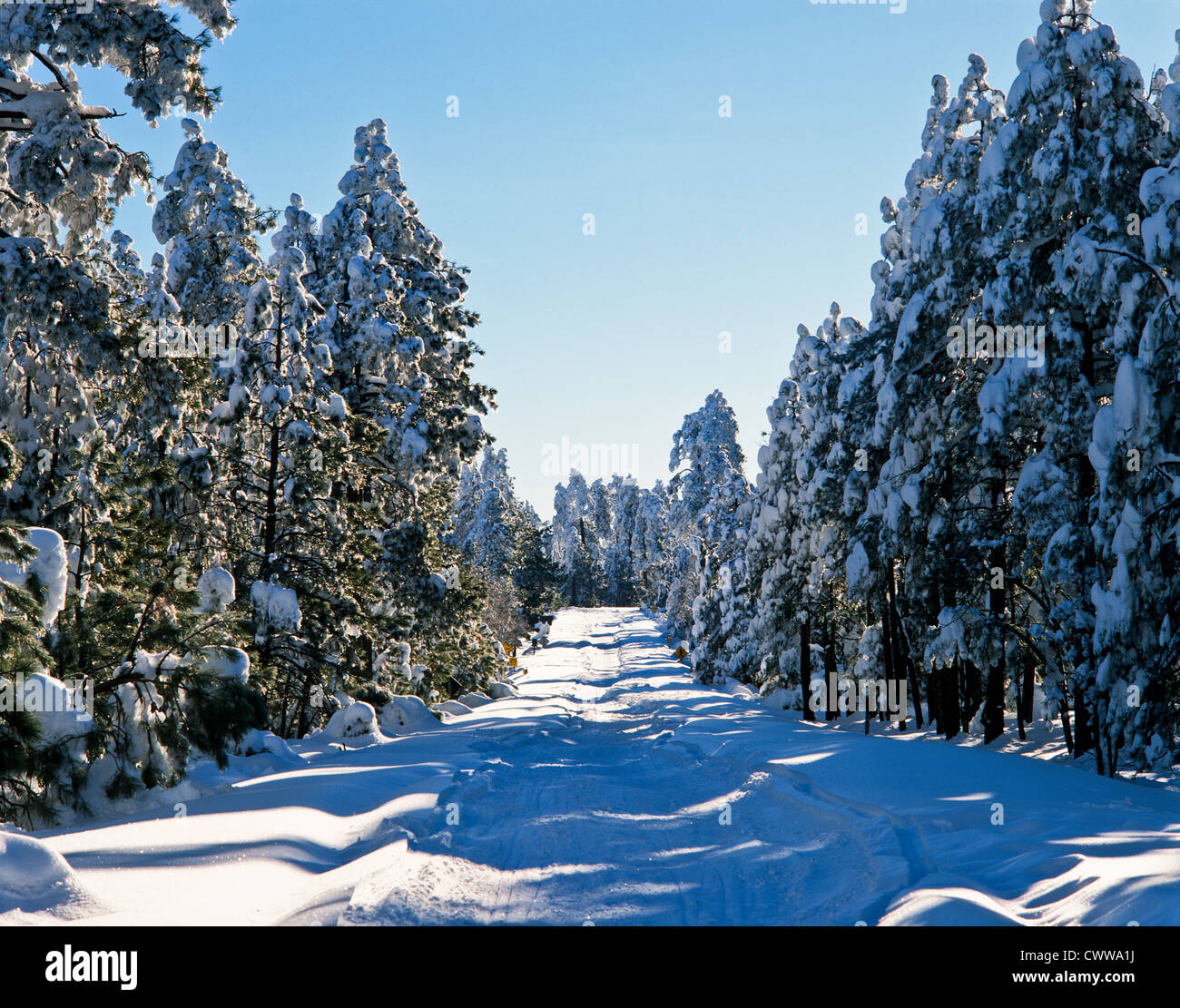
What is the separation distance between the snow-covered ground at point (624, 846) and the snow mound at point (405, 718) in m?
3.84

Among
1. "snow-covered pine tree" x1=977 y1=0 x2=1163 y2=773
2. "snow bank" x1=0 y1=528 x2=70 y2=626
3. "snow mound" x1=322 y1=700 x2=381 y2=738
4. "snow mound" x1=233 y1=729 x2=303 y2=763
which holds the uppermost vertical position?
"snow-covered pine tree" x1=977 y1=0 x2=1163 y2=773

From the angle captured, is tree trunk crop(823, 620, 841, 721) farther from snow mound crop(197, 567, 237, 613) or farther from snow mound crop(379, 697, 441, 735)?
snow mound crop(197, 567, 237, 613)

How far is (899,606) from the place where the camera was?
16281mm

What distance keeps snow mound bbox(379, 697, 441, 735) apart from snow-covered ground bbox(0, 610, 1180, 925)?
384cm

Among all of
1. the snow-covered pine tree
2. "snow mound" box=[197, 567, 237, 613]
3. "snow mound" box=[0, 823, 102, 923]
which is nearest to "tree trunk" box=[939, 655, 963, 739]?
the snow-covered pine tree

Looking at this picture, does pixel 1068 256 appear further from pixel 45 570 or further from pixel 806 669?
pixel 806 669

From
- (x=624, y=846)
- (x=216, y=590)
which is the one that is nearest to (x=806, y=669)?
(x=624, y=846)

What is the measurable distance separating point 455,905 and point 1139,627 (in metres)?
9.08

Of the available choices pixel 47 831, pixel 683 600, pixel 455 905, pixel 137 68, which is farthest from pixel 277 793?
pixel 683 600

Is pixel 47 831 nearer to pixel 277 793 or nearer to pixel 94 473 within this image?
pixel 277 793

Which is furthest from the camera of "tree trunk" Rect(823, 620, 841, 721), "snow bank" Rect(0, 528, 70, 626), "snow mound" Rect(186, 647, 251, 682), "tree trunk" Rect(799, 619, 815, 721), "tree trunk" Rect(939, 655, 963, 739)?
"tree trunk" Rect(823, 620, 841, 721)

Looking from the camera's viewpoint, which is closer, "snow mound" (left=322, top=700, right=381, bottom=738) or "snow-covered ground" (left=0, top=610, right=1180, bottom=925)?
"snow-covered ground" (left=0, top=610, right=1180, bottom=925)

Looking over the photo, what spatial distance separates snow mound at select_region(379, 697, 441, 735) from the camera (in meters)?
17.0

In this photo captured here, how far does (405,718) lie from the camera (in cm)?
1741
